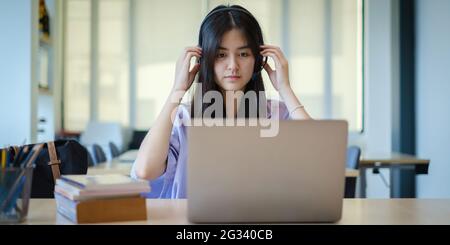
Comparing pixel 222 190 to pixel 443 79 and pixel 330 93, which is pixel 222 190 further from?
pixel 330 93

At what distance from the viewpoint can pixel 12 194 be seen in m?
1.12

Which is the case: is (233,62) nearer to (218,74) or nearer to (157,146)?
(218,74)

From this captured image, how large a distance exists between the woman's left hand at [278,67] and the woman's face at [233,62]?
0.29ft

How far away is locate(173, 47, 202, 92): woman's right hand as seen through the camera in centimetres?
183

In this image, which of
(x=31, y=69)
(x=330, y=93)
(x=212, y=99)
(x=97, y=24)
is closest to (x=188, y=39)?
(x=97, y=24)

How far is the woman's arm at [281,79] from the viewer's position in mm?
1882

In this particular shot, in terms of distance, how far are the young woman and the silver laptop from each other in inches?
26.7

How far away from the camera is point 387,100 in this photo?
5.77 metres

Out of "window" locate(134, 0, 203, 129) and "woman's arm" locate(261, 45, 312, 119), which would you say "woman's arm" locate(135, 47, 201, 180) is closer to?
"woman's arm" locate(261, 45, 312, 119)

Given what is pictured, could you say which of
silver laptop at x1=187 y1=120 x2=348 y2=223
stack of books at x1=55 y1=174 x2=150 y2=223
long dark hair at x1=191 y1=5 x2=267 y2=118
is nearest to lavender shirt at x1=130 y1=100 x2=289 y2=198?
long dark hair at x1=191 y1=5 x2=267 y2=118

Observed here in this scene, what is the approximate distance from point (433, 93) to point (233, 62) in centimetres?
353

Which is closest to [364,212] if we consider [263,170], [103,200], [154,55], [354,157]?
[263,170]

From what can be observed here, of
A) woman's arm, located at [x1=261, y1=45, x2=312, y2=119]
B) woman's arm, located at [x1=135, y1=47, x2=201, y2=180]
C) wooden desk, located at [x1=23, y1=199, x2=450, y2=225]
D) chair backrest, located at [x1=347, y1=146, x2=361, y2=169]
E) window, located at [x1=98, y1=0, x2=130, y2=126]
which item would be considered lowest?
chair backrest, located at [x1=347, y1=146, x2=361, y2=169]

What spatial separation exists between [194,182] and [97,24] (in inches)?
247
